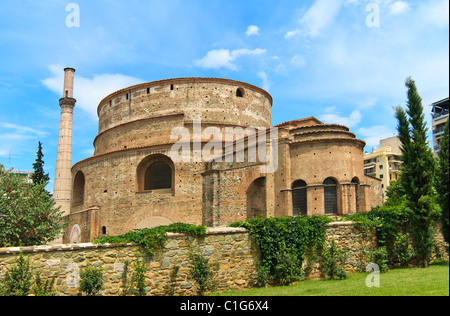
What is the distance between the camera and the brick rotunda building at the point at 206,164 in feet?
64.5

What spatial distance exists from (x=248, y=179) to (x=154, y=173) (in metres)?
7.47

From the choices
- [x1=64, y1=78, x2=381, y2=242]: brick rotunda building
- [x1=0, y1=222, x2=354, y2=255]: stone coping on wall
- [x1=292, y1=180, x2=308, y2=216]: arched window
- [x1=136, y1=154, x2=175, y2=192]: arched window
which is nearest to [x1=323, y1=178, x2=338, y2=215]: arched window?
[x1=64, y1=78, x2=381, y2=242]: brick rotunda building

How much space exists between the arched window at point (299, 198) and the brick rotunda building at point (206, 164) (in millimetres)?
46

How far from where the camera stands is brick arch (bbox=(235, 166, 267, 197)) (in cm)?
2056

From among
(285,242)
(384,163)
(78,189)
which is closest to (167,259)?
(285,242)

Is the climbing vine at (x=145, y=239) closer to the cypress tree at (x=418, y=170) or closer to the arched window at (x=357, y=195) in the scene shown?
the cypress tree at (x=418, y=170)

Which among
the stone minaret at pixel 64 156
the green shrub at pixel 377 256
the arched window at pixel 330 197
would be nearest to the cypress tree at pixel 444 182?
the green shrub at pixel 377 256

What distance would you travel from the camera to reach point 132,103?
29.4 metres

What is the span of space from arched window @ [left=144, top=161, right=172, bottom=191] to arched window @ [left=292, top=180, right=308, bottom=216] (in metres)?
8.75

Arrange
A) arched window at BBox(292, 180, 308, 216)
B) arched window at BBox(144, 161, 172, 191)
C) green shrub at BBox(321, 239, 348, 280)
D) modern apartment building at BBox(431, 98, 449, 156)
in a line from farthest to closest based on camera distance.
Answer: modern apartment building at BBox(431, 98, 449, 156)
arched window at BBox(144, 161, 172, 191)
arched window at BBox(292, 180, 308, 216)
green shrub at BBox(321, 239, 348, 280)

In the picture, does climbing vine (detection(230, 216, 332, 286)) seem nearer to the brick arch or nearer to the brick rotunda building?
the brick rotunda building
